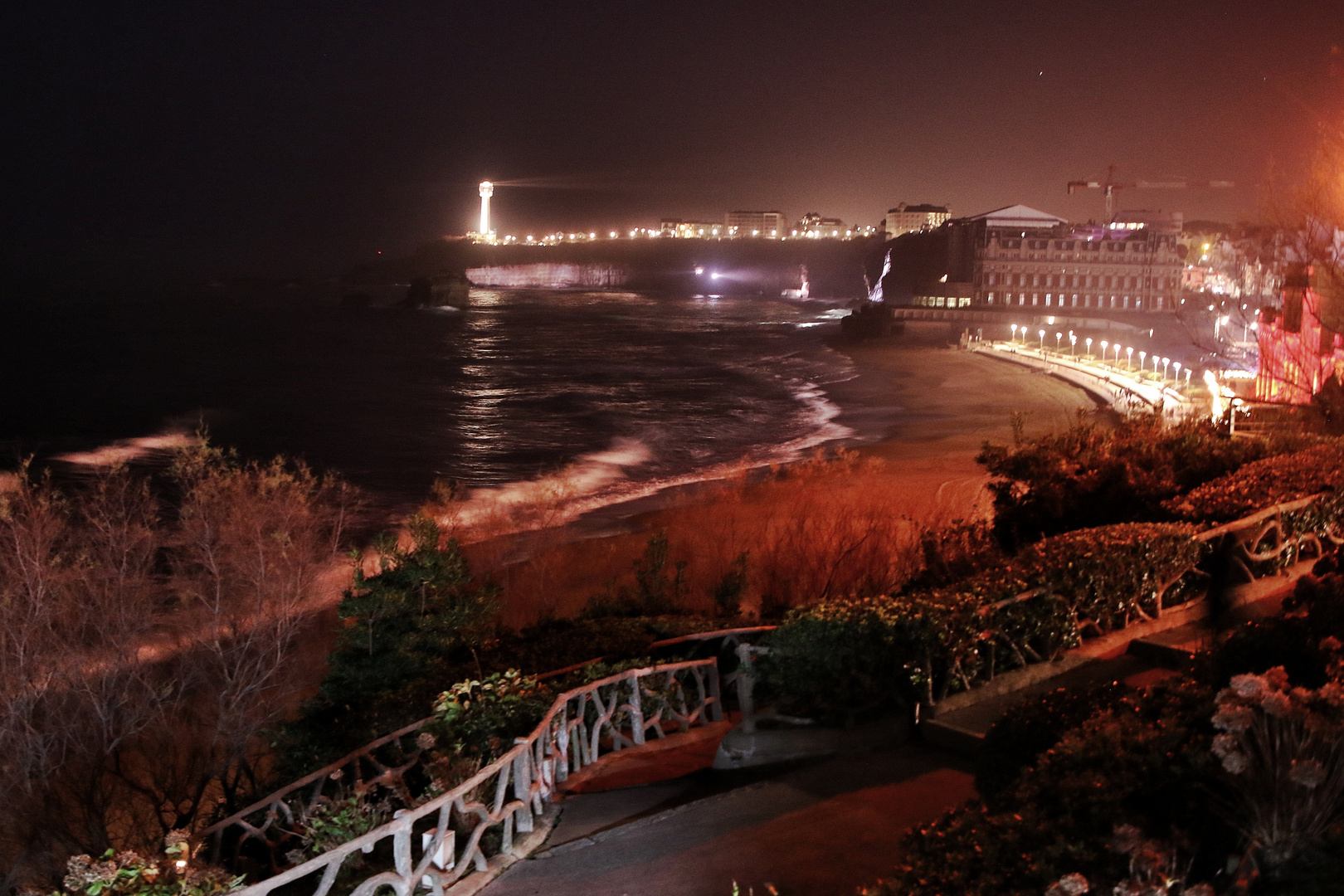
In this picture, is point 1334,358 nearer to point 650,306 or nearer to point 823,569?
point 823,569

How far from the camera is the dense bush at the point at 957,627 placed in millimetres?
7008

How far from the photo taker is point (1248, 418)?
18500 mm

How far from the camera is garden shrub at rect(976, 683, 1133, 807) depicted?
A: 4879 mm

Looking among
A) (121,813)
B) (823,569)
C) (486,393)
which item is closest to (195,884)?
(121,813)

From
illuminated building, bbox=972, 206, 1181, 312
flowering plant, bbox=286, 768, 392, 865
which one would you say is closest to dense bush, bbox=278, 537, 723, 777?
flowering plant, bbox=286, 768, 392, 865

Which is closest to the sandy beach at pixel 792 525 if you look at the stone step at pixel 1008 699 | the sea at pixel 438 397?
Answer: the sea at pixel 438 397

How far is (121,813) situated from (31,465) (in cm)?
2828

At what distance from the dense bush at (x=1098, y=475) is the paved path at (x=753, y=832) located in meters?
5.62

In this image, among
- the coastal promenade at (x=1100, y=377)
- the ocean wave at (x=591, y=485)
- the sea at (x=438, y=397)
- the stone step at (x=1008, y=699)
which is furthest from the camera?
the sea at (x=438, y=397)

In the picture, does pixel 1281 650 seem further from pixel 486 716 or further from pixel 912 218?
pixel 912 218

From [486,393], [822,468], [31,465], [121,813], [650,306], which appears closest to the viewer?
[121,813]

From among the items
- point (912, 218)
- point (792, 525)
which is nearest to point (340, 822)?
point (792, 525)

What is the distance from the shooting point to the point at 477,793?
5816mm

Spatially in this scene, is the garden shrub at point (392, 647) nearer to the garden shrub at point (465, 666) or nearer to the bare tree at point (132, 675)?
the garden shrub at point (465, 666)
